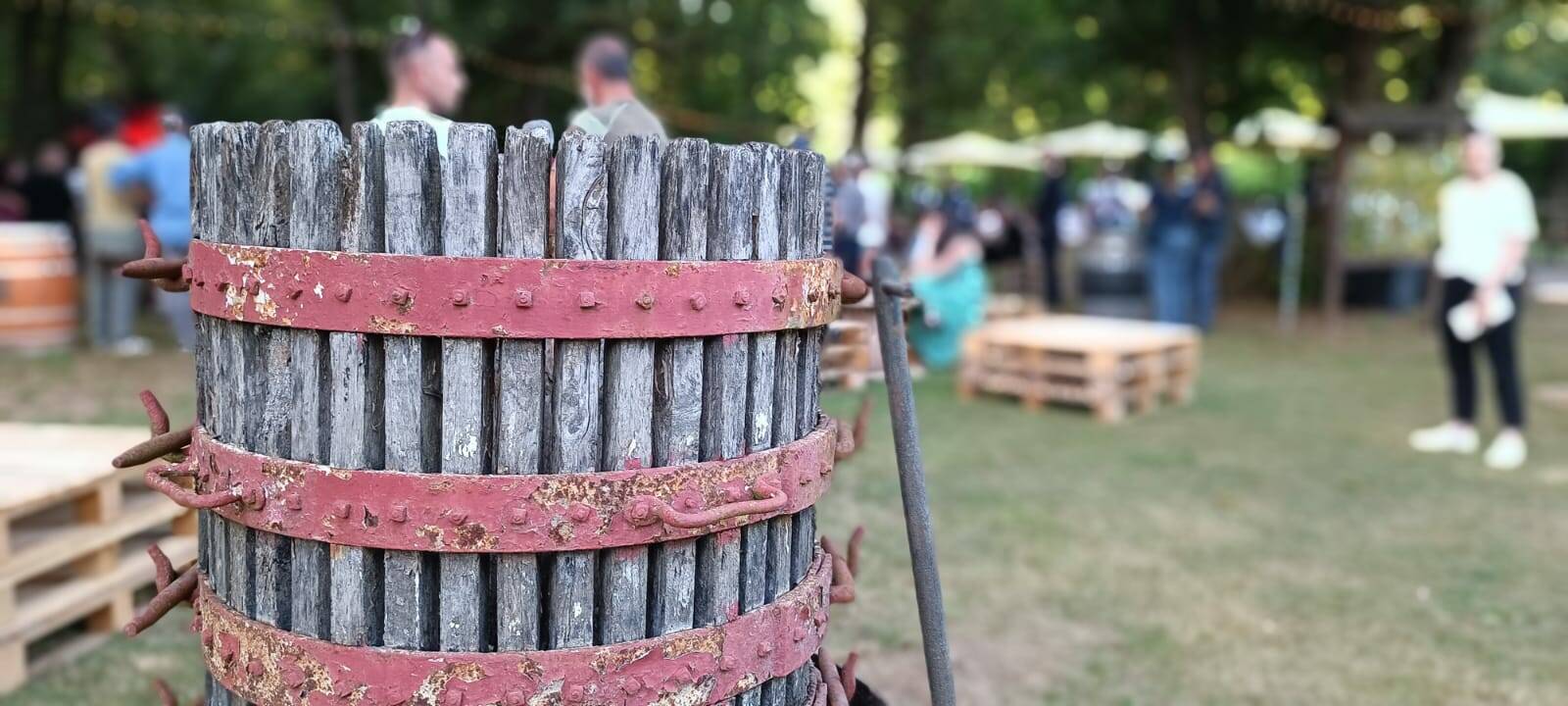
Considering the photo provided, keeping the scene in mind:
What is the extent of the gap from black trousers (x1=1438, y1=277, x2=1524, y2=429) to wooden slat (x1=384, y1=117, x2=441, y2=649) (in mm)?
6692

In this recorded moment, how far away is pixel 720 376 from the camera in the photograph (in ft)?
6.79

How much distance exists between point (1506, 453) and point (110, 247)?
9540mm

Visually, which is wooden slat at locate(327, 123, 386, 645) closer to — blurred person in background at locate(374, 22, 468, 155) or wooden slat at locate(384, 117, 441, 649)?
wooden slat at locate(384, 117, 441, 649)

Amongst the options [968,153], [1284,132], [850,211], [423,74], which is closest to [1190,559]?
[423,74]

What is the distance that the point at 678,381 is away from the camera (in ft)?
6.64

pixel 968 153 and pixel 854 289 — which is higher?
pixel 968 153

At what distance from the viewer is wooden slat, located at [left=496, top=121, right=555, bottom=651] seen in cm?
189

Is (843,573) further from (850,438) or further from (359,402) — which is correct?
(359,402)

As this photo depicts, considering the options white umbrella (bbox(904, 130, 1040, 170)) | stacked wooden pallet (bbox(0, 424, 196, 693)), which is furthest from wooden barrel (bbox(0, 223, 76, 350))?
white umbrella (bbox(904, 130, 1040, 170))

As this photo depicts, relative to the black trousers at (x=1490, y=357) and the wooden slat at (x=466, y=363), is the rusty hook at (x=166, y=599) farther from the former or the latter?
the black trousers at (x=1490, y=357)

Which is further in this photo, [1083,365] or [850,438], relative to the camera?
[1083,365]

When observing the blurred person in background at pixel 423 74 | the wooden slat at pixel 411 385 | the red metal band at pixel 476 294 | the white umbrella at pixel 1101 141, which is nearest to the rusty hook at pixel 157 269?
the red metal band at pixel 476 294

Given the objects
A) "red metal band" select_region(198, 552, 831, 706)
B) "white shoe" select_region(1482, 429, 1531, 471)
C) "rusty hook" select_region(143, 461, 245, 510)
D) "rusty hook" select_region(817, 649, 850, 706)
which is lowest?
"white shoe" select_region(1482, 429, 1531, 471)

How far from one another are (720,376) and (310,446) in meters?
0.68
